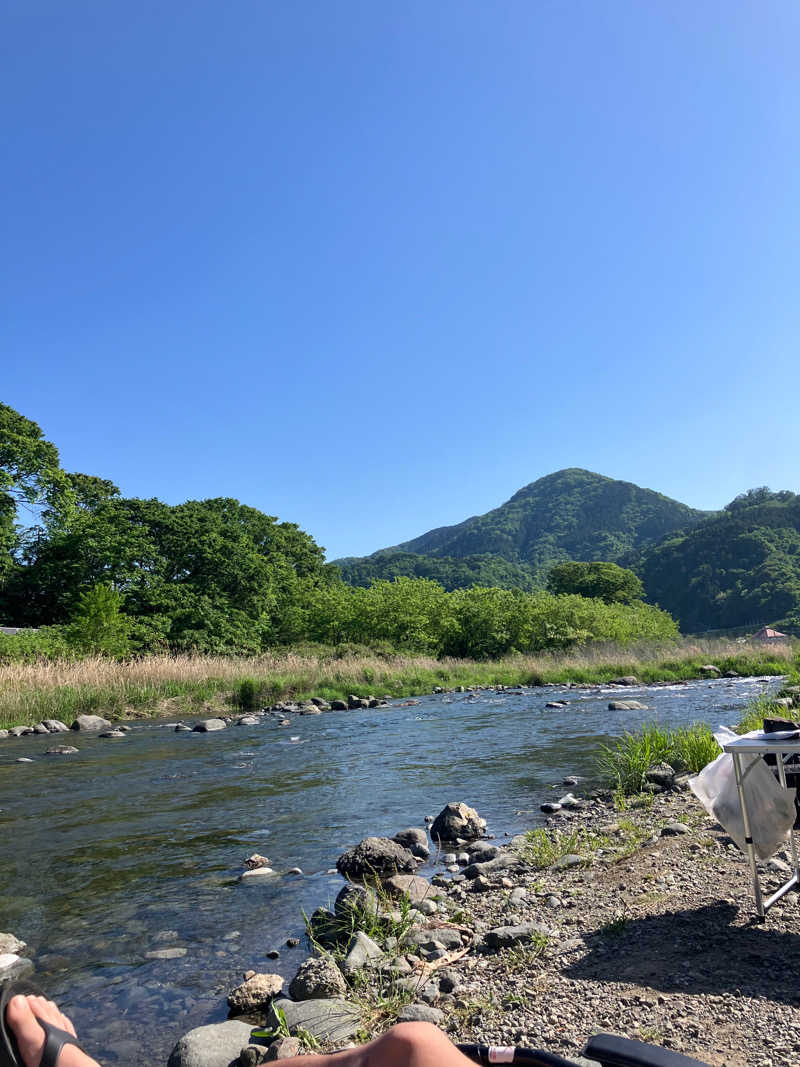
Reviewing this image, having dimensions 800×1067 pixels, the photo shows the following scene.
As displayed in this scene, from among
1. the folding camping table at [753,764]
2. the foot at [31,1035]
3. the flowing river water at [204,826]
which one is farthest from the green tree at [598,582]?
the foot at [31,1035]

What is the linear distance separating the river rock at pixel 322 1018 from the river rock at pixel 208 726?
1382 cm

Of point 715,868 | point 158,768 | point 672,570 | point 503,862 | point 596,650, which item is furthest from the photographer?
point 672,570

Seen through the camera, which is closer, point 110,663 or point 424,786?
point 424,786

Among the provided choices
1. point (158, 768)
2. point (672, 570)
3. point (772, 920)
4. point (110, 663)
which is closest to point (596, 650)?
point (110, 663)

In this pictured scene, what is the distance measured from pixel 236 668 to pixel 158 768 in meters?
13.1

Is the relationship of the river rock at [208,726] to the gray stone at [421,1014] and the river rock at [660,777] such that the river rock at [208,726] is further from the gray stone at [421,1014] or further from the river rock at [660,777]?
the gray stone at [421,1014]

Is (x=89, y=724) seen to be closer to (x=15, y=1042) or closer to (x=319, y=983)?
(x=319, y=983)

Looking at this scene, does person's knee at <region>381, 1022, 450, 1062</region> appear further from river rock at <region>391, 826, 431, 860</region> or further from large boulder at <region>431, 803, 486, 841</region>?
large boulder at <region>431, 803, 486, 841</region>

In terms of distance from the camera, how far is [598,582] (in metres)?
73.3

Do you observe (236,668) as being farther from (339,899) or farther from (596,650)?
(339,899)

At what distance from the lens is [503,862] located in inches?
208

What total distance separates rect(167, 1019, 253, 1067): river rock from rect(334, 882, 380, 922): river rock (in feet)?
→ 3.47

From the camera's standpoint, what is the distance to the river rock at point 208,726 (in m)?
16.3

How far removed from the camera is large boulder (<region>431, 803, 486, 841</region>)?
6348 millimetres
